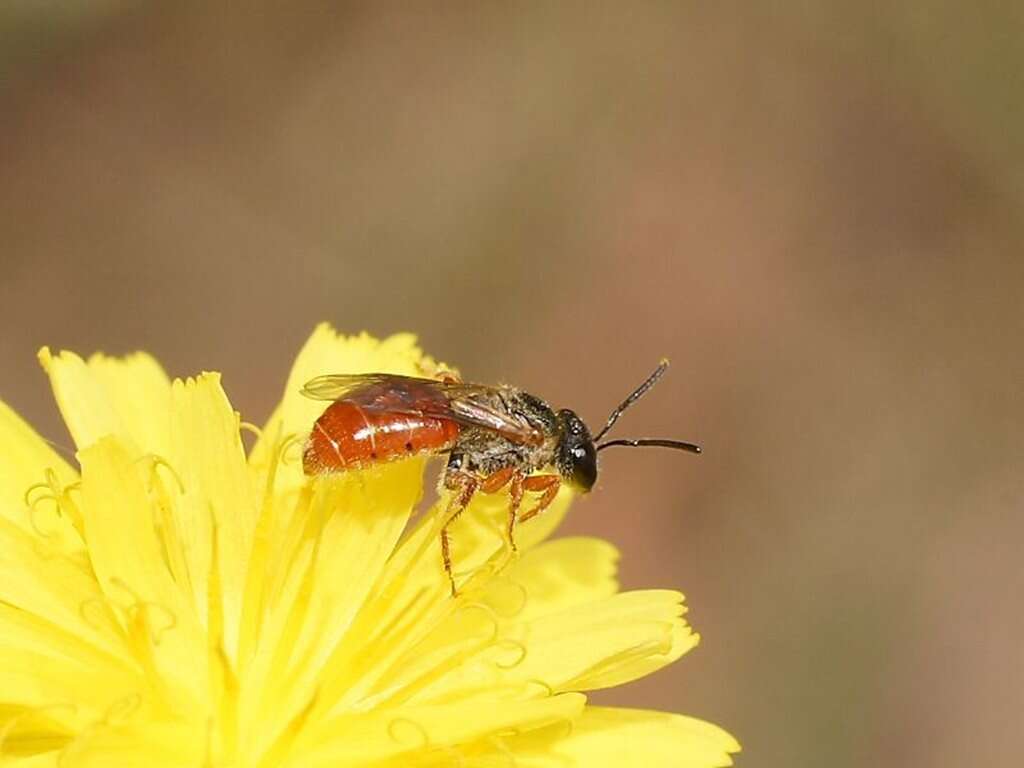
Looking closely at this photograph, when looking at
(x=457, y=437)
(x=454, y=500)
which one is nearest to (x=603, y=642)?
(x=454, y=500)

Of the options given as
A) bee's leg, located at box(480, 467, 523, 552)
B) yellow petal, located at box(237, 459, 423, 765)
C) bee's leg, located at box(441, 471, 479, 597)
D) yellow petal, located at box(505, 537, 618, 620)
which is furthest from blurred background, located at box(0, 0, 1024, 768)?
yellow petal, located at box(237, 459, 423, 765)

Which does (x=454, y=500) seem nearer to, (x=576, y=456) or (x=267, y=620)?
(x=576, y=456)

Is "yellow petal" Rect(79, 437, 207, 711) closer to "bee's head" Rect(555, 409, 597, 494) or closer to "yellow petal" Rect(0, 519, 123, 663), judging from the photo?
"yellow petal" Rect(0, 519, 123, 663)

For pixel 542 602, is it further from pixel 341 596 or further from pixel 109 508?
pixel 109 508

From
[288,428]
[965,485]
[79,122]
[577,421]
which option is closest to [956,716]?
[965,485]

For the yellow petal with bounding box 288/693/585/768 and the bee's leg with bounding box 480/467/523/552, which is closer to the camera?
the yellow petal with bounding box 288/693/585/768
